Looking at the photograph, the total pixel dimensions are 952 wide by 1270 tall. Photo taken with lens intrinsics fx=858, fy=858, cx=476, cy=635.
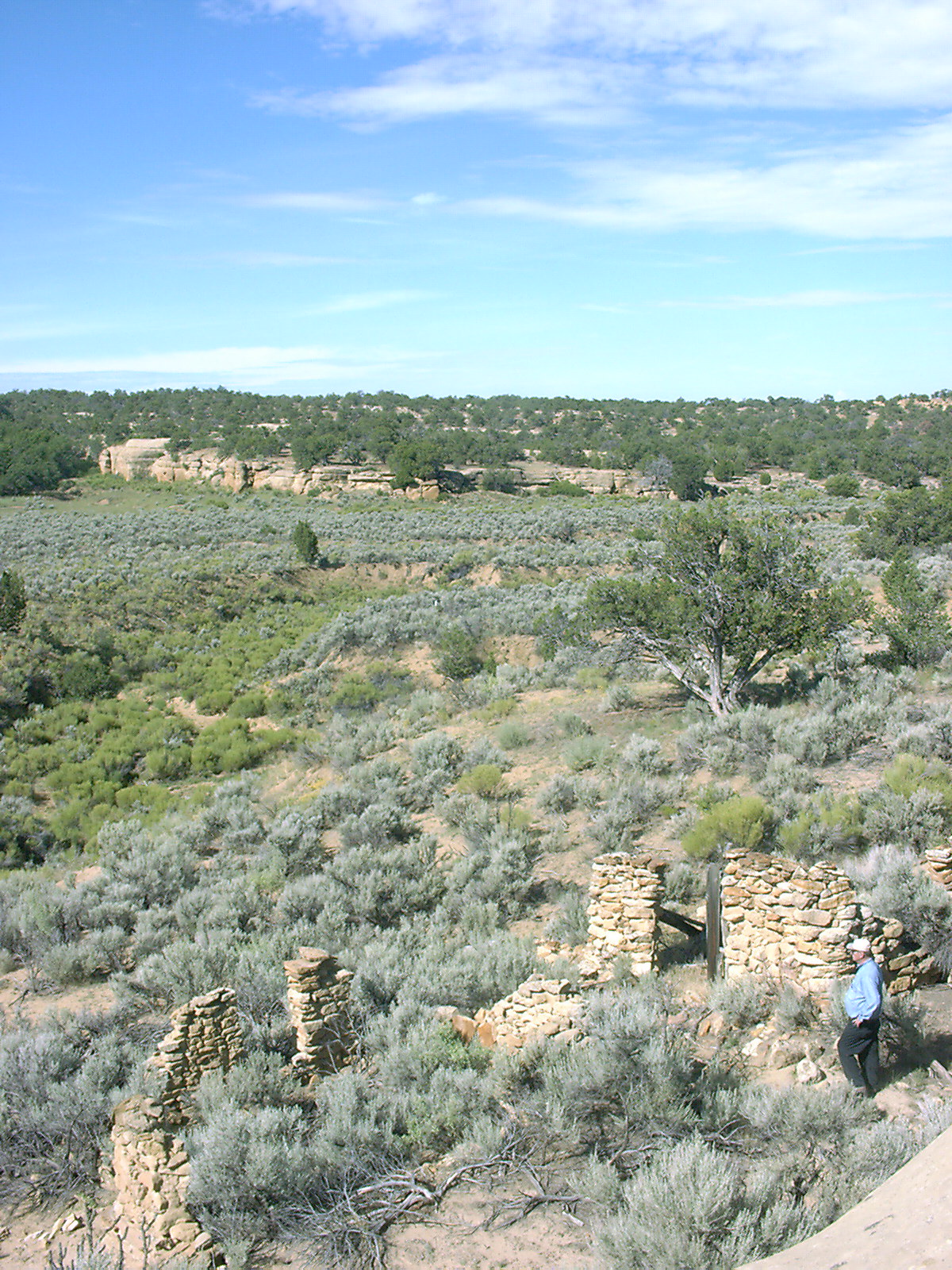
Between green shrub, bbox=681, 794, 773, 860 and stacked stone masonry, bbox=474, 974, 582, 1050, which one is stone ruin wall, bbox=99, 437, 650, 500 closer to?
green shrub, bbox=681, 794, 773, 860

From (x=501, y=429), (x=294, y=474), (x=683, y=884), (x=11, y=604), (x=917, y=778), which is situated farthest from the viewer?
(x=501, y=429)

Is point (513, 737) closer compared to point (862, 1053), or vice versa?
point (862, 1053)

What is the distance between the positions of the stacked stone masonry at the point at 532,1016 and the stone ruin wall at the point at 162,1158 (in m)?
2.02

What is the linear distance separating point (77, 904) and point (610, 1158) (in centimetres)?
728

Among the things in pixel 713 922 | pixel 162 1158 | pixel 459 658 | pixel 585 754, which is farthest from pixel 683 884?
pixel 459 658

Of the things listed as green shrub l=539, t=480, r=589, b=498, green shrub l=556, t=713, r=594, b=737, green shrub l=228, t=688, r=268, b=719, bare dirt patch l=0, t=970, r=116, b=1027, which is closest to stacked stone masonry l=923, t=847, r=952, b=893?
green shrub l=556, t=713, r=594, b=737

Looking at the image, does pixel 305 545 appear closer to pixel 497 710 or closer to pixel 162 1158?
pixel 497 710

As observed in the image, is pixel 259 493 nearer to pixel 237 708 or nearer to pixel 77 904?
pixel 237 708

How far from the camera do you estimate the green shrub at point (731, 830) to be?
29.6 feet

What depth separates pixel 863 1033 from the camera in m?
5.34

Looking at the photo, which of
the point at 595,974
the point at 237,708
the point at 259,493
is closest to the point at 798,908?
the point at 595,974

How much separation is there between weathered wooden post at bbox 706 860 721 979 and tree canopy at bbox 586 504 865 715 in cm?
652

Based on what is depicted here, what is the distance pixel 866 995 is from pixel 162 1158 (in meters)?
4.37

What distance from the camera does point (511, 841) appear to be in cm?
1005
